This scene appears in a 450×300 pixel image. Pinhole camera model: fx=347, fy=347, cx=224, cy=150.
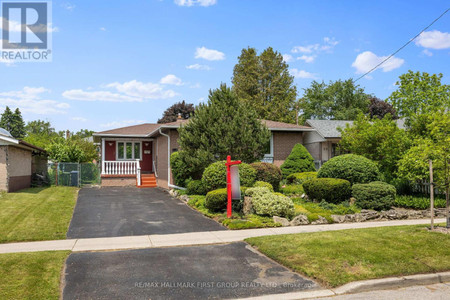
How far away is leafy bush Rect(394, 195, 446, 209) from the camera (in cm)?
1384

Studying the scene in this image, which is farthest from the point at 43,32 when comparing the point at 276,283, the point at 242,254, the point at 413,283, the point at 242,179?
the point at 413,283

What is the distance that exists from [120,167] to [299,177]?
534 inches

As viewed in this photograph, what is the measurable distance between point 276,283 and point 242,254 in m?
1.86

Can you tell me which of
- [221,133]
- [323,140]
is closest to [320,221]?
[221,133]

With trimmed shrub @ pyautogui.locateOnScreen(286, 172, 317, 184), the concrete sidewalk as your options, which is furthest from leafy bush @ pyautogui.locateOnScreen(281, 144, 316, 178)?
the concrete sidewalk

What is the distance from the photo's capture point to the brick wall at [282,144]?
2422 cm

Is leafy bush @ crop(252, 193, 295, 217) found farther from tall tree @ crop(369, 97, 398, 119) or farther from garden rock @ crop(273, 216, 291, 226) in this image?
tall tree @ crop(369, 97, 398, 119)

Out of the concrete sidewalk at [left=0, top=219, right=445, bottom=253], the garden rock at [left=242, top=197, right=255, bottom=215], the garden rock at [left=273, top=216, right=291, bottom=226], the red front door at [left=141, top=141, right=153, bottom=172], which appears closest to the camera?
the concrete sidewalk at [left=0, top=219, right=445, bottom=253]

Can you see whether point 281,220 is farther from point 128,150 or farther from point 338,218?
point 128,150

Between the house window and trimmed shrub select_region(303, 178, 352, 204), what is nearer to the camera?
trimmed shrub select_region(303, 178, 352, 204)

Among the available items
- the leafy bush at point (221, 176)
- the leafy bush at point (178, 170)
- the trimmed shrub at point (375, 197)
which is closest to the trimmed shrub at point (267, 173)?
the leafy bush at point (221, 176)

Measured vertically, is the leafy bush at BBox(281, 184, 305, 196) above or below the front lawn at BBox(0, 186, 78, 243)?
above

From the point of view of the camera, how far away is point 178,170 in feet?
65.1

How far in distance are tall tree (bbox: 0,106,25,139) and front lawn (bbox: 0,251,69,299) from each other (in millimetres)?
80236
